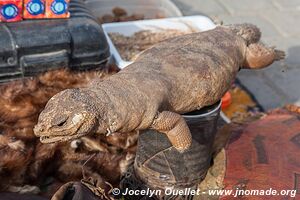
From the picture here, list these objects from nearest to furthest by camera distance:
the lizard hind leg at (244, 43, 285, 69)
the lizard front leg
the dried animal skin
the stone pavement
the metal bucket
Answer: the lizard front leg < the metal bucket < the lizard hind leg at (244, 43, 285, 69) < the dried animal skin < the stone pavement

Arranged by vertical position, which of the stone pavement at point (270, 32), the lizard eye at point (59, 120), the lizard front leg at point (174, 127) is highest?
the lizard eye at point (59, 120)

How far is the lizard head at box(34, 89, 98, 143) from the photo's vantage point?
5.86ft

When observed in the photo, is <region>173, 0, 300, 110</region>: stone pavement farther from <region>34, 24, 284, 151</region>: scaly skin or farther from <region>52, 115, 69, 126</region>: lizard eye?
<region>52, 115, 69, 126</region>: lizard eye

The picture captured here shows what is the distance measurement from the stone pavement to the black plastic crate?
154cm

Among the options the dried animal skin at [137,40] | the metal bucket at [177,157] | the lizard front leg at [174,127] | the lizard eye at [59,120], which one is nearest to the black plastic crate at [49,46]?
the dried animal skin at [137,40]

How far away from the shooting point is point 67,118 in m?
1.79

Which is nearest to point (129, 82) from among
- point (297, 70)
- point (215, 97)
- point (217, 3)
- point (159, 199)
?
point (215, 97)

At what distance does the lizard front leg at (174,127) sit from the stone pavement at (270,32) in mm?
1946

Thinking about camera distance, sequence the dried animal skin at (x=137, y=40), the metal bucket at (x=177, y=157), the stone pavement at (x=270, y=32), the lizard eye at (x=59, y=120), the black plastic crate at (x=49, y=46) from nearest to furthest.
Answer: the lizard eye at (x=59, y=120) → the metal bucket at (x=177, y=157) → the black plastic crate at (x=49, y=46) → the dried animal skin at (x=137, y=40) → the stone pavement at (x=270, y=32)

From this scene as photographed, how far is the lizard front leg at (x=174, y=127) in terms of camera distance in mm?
2082

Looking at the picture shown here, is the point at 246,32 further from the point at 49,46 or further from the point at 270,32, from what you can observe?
the point at 270,32

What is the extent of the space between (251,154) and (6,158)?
3.92ft

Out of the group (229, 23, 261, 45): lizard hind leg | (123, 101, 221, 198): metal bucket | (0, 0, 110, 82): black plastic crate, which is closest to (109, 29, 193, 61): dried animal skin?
(0, 0, 110, 82): black plastic crate

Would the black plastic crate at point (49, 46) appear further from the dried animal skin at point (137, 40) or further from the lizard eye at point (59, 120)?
the lizard eye at point (59, 120)
